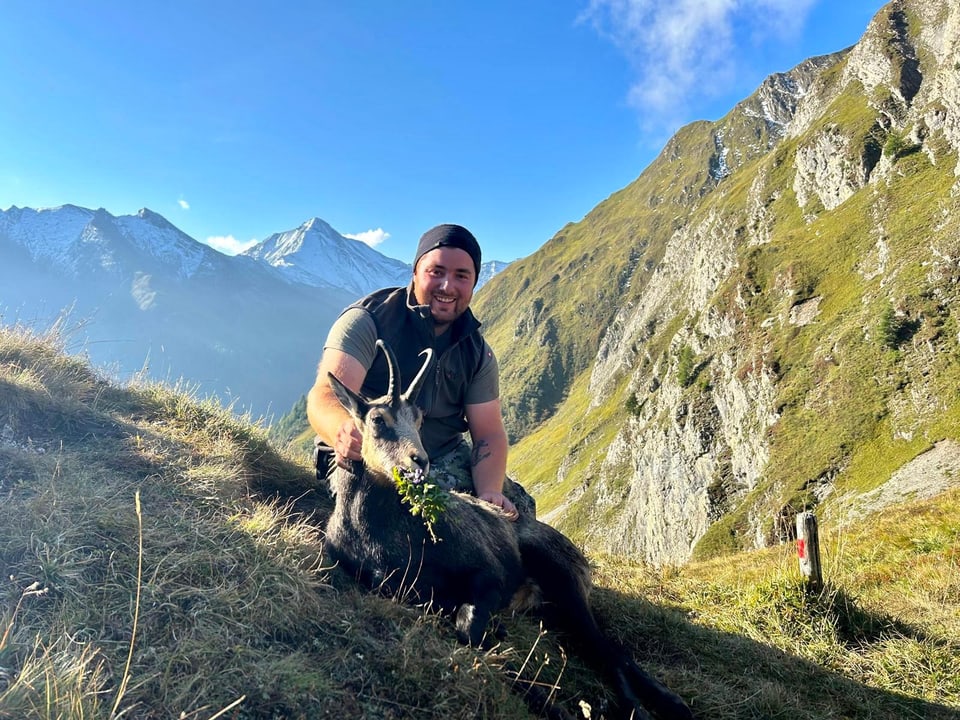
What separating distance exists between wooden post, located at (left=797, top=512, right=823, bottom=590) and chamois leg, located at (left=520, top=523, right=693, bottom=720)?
3.21 metres

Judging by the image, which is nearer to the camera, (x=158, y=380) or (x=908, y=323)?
(x=158, y=380)

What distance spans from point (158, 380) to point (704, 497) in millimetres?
56685

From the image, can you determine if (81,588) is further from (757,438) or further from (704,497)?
(704,497)

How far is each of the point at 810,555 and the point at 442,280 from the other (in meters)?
6.07

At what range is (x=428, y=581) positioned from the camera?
4.68 meters

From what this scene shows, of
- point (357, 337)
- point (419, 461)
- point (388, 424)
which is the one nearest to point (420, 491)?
point (419, 461)

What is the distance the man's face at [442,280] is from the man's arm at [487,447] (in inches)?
48.7

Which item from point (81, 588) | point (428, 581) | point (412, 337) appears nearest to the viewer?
point (81, 588)

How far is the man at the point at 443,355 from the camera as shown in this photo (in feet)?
19.1

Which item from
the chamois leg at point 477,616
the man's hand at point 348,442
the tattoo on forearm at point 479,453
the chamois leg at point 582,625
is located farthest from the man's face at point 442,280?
the chamois leg at point 477,616

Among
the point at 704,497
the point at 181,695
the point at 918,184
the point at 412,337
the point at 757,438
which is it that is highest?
the point at 918,184

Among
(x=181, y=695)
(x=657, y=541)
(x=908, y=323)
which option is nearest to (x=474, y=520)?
(x=181, y=695)

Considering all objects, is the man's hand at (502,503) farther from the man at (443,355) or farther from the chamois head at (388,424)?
the chamois head at (388,424)

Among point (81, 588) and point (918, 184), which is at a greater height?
point (918, 184)
